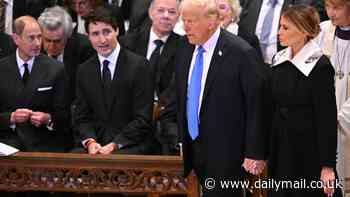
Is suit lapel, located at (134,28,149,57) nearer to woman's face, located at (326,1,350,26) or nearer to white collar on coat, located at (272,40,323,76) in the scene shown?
woman's face, located at (326,1,350,26)

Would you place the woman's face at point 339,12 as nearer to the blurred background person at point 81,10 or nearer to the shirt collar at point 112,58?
the shirt collar at point 112,58

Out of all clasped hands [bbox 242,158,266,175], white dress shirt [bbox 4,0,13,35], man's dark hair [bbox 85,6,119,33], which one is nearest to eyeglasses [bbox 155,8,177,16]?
man's dark hair [bbox 85,6,119,33]

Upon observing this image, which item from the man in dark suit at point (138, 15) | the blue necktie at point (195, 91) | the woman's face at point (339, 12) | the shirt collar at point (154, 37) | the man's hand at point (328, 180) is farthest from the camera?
the man in dark suit at point (138, 15)

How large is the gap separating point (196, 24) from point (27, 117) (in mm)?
1878

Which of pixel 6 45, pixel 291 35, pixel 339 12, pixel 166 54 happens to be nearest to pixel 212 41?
pixel 291 35

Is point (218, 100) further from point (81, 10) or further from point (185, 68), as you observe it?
point (81, 10)

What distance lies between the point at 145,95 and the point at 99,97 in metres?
0.36

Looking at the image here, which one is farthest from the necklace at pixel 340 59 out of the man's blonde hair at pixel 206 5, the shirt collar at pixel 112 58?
the shirt collar at pixel 112 58

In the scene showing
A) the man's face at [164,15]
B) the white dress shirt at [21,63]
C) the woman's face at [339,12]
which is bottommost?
the white dress shirt at [21,63]

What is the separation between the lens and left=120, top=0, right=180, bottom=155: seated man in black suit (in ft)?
22.0

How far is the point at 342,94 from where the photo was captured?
5844 mm

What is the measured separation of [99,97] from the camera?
20.4 feet

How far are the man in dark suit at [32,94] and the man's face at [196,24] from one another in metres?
1.76

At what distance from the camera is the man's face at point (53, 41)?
7180mm
